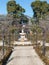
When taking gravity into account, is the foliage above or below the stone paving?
above

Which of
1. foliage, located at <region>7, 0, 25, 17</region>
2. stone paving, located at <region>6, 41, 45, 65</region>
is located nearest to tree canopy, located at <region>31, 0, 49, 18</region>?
foliage, located at <region>7, 0, 25, 17</region>

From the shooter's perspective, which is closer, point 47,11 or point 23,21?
point 47,11

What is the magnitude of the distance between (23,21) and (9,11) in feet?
31.2

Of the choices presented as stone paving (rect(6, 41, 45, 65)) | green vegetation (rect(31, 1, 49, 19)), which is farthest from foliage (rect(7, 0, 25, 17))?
stone paving (rect(6, 41, 45, 65))

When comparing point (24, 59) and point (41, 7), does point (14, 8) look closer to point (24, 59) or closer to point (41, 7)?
point (41, 7)

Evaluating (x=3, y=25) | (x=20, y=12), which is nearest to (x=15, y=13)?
(x=20, y=12)

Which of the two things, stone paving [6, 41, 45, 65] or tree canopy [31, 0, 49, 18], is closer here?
stone paving [6, 41, 45, 65]

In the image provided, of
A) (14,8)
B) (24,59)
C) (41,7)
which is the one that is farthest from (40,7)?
(24,59)

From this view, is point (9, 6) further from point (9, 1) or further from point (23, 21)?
point (23, 21)

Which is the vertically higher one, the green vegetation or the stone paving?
the green vegetation

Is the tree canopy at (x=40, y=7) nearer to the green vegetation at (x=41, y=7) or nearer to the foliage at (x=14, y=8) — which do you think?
the green vegetation at (x=41, y=7)

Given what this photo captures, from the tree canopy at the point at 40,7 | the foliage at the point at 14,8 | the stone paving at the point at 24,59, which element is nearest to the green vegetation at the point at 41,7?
the tree canopy at the point at 40,7

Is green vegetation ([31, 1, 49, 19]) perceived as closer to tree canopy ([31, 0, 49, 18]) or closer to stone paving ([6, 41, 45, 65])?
tree canopy ([31, 0, 49, 18])

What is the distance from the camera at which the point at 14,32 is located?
68.9 meters
